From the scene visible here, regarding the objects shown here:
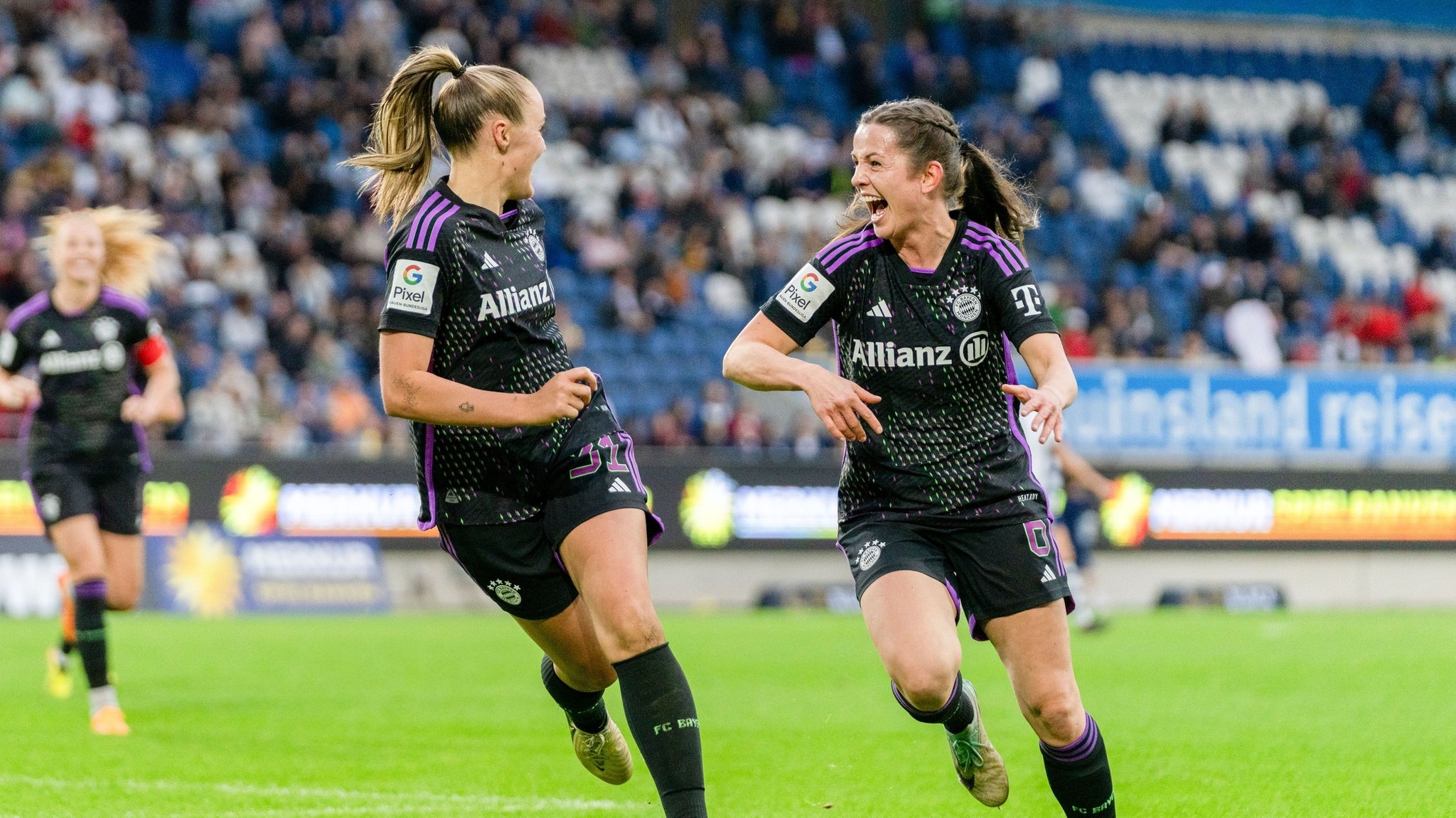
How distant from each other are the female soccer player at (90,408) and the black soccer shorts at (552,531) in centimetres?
398

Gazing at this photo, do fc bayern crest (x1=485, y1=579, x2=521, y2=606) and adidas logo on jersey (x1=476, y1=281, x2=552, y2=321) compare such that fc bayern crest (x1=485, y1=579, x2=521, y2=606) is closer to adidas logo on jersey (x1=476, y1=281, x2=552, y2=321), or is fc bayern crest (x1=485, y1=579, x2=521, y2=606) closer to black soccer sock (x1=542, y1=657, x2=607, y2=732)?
black soccer sock (x1=542, y1=657, x2=607, y2=732)

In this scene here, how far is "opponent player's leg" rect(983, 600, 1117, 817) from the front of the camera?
5141 millimetres

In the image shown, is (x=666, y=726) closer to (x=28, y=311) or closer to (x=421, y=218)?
(x=421, y=218)

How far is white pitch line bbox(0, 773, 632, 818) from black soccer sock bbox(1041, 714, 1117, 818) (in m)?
1.96

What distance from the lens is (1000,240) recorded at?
5.56 meters

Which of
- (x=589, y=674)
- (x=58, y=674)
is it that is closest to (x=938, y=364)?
(x=589, y=674)

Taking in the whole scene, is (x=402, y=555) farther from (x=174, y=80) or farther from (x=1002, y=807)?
(x=1002, y=807)

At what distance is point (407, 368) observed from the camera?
16.5 ft

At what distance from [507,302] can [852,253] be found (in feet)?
3.58

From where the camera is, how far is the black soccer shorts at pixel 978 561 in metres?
5.29

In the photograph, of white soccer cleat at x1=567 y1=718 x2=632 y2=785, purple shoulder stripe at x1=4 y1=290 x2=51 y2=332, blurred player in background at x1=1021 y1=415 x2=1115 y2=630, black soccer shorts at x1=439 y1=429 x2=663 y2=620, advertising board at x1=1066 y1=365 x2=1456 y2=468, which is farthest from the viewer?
advertising board at x1=1066 y1=365 x2=1456 y2=468

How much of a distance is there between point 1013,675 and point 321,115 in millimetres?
18299

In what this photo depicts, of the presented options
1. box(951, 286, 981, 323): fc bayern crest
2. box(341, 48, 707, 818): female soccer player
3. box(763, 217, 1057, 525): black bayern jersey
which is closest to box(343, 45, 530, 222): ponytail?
box(341, 48, 707, 818): female soccer player

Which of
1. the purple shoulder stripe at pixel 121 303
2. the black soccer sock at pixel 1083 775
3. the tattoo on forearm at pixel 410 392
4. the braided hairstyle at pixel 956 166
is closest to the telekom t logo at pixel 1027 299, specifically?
the braided hairstyle at pixel 956 166
